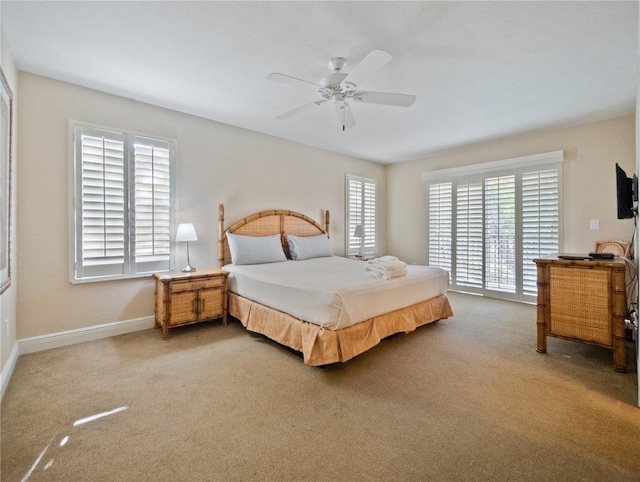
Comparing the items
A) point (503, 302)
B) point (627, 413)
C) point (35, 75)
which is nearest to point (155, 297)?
point (35, 75)

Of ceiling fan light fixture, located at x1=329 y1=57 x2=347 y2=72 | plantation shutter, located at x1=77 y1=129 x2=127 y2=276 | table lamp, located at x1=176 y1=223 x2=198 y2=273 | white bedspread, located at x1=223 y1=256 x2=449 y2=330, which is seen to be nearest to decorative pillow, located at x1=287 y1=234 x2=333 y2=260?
white bedspread, located at x1=223 y1=256 x2=449 y2=330

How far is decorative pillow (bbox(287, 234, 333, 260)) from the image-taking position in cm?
455

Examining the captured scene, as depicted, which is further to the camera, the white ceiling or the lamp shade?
the lamp shade

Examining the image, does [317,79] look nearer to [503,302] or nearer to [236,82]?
[236,82]

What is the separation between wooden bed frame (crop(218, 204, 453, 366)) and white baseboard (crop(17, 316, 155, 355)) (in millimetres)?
1038

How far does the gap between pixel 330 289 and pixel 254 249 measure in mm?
1833

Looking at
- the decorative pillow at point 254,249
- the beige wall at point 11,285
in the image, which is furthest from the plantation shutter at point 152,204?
the beige wall at point 11,285

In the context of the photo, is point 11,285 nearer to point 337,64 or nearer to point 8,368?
point 8,368

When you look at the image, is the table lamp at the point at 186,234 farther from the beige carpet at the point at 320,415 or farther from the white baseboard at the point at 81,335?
the beige carpet at the point at 320,415

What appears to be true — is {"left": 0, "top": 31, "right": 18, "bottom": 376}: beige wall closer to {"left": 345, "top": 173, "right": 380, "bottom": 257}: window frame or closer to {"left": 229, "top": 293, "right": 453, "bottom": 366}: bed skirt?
{"left": 229, "top": 293, "right": 453, "bottom": 366}: bed skirt

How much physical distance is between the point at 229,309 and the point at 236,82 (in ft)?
8.43

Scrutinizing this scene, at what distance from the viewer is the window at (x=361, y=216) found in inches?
230

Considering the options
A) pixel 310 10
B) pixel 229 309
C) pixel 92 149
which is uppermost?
pixel 310 10

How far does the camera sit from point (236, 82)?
9.72ft
